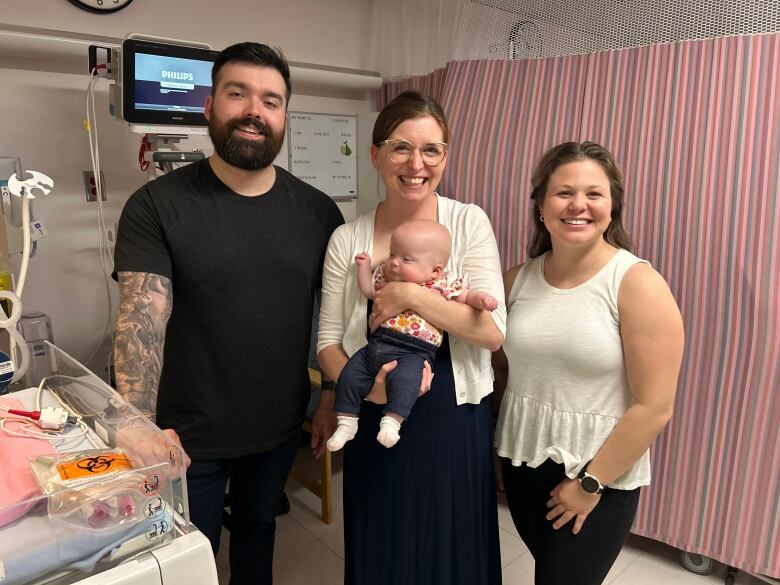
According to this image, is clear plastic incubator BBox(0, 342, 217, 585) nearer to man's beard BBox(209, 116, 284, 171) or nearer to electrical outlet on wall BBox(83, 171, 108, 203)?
man's beard BBox(209, 116, 284, 171)

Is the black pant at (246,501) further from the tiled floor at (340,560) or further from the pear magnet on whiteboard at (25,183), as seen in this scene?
the pear magnet on whiteboard at (25,183)

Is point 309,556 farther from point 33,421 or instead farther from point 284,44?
point 284,44

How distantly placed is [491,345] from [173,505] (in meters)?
0.72

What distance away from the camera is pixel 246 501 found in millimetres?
1591

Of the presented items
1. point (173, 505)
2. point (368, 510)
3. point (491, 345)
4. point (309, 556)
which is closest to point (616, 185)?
point (491, 345)

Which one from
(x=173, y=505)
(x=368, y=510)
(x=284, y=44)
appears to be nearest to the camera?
(x=173, y=505)

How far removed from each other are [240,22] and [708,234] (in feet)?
7.62

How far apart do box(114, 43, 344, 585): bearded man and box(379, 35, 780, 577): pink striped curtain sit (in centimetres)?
120

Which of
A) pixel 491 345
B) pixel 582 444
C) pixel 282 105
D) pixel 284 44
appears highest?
pixel 284 44

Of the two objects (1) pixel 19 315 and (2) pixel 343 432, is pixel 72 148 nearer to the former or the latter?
(1) pixel 19 315

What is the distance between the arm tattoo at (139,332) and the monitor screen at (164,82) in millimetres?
1139

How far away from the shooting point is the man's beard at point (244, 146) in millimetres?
1367

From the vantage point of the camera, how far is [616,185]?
1.35 metres

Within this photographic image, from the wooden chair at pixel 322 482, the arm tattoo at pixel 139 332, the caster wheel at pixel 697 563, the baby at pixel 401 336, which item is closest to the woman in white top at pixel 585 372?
the baby at pixel 401 336
